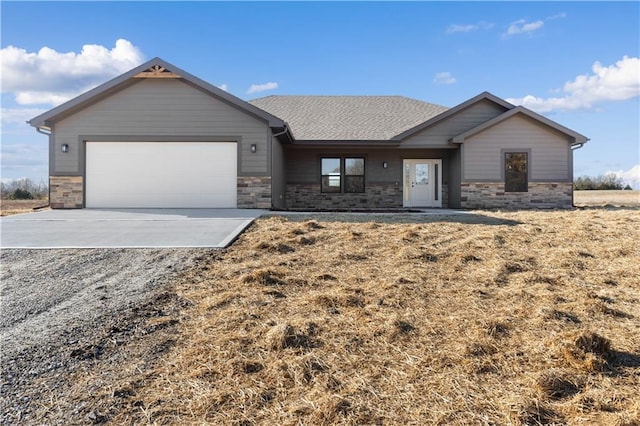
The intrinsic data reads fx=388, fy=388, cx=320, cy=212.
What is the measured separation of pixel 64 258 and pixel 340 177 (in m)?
11.5

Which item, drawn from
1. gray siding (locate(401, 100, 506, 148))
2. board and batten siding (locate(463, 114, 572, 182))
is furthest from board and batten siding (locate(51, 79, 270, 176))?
board and batten siding (locate(463, 114, 572, 182))

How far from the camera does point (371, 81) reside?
23625 millimetres

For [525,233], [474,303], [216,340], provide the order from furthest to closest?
[525,233] → [474,303] → [216,340]

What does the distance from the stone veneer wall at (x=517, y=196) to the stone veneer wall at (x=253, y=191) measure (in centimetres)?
730

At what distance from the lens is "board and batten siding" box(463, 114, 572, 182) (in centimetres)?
1416

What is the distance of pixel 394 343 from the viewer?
10.9 ft

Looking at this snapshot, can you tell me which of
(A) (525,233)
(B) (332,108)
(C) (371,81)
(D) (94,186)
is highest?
(C) (371,81)

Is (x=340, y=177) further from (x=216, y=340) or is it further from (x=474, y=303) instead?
(x=216, y=340)

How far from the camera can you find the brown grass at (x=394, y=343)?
2.46 metres

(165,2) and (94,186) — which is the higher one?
(165,2)

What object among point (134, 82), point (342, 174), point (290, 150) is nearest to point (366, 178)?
point (342, 174)

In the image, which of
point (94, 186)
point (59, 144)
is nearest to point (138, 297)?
point (94, 186)

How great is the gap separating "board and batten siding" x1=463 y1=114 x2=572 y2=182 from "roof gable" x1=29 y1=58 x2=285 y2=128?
7.33 meters

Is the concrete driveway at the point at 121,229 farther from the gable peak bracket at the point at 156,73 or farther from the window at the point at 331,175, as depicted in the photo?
the window at the point at 331,175
